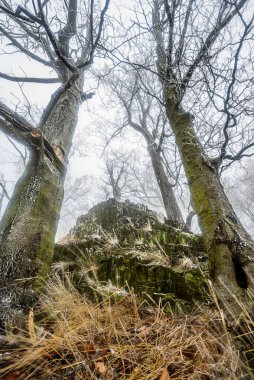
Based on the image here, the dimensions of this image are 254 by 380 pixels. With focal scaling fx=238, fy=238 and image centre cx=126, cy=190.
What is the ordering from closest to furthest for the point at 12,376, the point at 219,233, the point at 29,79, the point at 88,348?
the point at 12,376, the point at 88,348, the point at 219,233, the point at 29,79

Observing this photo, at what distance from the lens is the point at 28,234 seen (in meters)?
2.06

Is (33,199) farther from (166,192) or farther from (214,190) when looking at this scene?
(166,192)

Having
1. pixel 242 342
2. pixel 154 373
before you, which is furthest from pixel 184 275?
pixel 154 373

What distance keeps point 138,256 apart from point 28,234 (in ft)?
4.75

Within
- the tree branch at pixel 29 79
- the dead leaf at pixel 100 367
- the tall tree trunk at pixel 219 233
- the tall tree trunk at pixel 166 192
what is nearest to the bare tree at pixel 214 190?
the tall tree trunk at pixel 219 233

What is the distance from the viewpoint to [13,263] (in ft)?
6.07

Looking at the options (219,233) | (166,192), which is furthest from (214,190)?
(166,192)

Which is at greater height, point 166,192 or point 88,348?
point 166,192

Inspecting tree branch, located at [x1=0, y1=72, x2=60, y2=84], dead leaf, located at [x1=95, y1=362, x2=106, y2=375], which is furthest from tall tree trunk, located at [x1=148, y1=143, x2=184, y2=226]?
dead leaf, located at [x1=95, y1=362, x2=106, y2=375]

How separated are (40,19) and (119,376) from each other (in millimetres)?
2423

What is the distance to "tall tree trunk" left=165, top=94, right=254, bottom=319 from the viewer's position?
63.9 inches

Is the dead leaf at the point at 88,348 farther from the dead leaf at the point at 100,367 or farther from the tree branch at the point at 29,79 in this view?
the tree branch at the point at 29,79

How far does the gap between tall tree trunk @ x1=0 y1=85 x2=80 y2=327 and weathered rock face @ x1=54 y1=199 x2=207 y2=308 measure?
1.73 ft

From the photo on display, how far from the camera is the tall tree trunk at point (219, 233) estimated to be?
162cm
